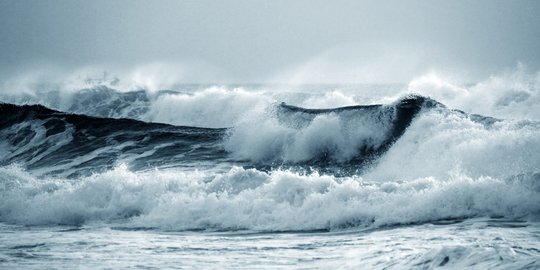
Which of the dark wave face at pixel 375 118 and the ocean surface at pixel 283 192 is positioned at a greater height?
the dark wave face at pixel 375 118

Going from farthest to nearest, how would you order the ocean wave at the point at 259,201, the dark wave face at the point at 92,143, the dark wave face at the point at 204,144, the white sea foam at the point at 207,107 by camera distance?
the white sea foam at the point at 207,107
the dark wave face at the point at 92,143
the dark wave face at the point at 204,144
the ocean wave at the point at 259,201

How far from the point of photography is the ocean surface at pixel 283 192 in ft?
24.8

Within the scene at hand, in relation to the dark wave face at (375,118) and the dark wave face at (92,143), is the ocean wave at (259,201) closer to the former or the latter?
the dark wave face at (92,143)

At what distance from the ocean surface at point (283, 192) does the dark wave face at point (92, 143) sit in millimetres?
74

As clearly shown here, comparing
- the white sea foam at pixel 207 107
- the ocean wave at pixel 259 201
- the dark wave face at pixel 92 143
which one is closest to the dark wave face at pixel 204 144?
the dark wave face at pixel 92 143

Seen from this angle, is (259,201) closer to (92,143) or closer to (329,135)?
(329,135)

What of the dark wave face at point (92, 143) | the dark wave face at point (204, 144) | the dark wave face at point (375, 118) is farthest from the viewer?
the dark wave face at point (92, 143)

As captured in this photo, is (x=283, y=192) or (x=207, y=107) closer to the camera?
(x=283, y=192)

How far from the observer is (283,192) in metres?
10.6

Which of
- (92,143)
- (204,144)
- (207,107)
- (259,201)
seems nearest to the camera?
(259,201)

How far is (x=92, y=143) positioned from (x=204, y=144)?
12.8 feet

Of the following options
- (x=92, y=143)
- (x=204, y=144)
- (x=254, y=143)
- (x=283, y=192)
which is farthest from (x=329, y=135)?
(x=92, y=143)

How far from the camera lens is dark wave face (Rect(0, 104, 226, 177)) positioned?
16438 millimetres

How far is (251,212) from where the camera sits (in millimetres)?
10156
